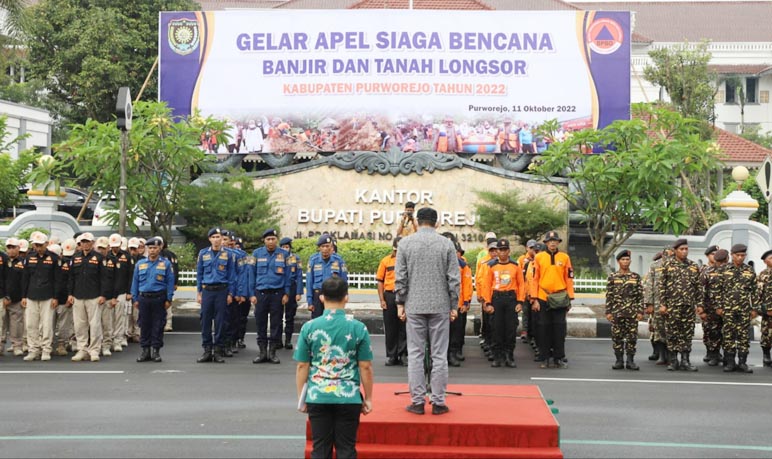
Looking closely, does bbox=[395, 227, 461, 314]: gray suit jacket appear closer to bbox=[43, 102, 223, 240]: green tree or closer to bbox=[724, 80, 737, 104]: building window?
bbox=[43, 102, 223, 240]: green tree

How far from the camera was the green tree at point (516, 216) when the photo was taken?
21719 mm

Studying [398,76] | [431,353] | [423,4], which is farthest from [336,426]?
[423,4]

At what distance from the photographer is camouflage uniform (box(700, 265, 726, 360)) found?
1277cm

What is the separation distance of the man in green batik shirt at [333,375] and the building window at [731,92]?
5783 centimetres

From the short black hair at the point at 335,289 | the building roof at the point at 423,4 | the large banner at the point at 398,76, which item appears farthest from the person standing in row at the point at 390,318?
the building roof at the point at 423,4

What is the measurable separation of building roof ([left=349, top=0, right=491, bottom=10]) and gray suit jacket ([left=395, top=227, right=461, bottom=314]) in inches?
1234

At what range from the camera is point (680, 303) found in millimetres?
12539

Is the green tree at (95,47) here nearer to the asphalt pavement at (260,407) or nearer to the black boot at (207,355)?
the asphalt pavement at (260,407)

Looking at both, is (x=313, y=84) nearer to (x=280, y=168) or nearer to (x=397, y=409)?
(x=280, y=168)

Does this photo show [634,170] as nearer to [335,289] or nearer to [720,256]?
[720,256]

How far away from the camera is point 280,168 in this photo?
23.8 m

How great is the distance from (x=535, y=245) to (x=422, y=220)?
18.5ft

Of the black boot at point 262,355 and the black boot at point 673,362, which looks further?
the black boot at point 262,355

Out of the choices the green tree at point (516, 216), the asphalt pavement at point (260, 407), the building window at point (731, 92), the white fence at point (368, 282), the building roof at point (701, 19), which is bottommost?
the asphalt pavement at point (260, 407)
